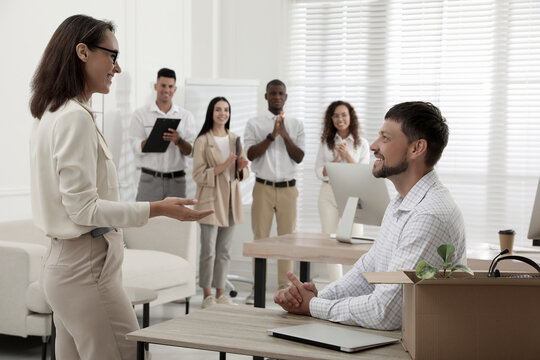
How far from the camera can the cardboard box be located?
4.80 feet

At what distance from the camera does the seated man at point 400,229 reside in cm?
182

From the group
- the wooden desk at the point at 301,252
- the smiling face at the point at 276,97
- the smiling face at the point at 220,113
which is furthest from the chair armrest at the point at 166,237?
the wooden desk at the point at 301,252

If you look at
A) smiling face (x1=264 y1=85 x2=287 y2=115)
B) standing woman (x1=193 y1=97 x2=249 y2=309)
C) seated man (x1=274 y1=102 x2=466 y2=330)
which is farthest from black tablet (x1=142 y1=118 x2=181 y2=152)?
seated man (x1=274 y1=102 x2=466 y2=330)

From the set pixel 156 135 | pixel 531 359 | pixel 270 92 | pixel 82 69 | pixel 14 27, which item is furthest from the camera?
pixel 270 92

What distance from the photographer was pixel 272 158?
18.4 ft

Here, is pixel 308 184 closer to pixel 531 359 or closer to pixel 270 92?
pixel 270 92

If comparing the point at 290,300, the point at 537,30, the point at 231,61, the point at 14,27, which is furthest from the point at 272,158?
the point at 290,300

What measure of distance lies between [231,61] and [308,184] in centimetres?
140

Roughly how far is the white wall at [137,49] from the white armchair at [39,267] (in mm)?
594

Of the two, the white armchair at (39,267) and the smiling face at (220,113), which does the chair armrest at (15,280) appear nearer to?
the white armchair at (39,267)

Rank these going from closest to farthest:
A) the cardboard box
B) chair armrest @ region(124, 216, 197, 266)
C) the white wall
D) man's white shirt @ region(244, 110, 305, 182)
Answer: the cardboard box
the white wall
chair armrest @ region(124, 216, 197, 266)
man's white shirt @ region(244, 110, 305, 182)

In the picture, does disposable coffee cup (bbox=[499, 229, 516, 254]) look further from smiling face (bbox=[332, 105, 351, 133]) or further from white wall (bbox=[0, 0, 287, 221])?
white wall (bbox=[0, 0, 287, 221])

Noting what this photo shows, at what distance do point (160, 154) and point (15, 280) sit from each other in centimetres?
195

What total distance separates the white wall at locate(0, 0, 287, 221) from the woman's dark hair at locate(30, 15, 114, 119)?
8.89ft
